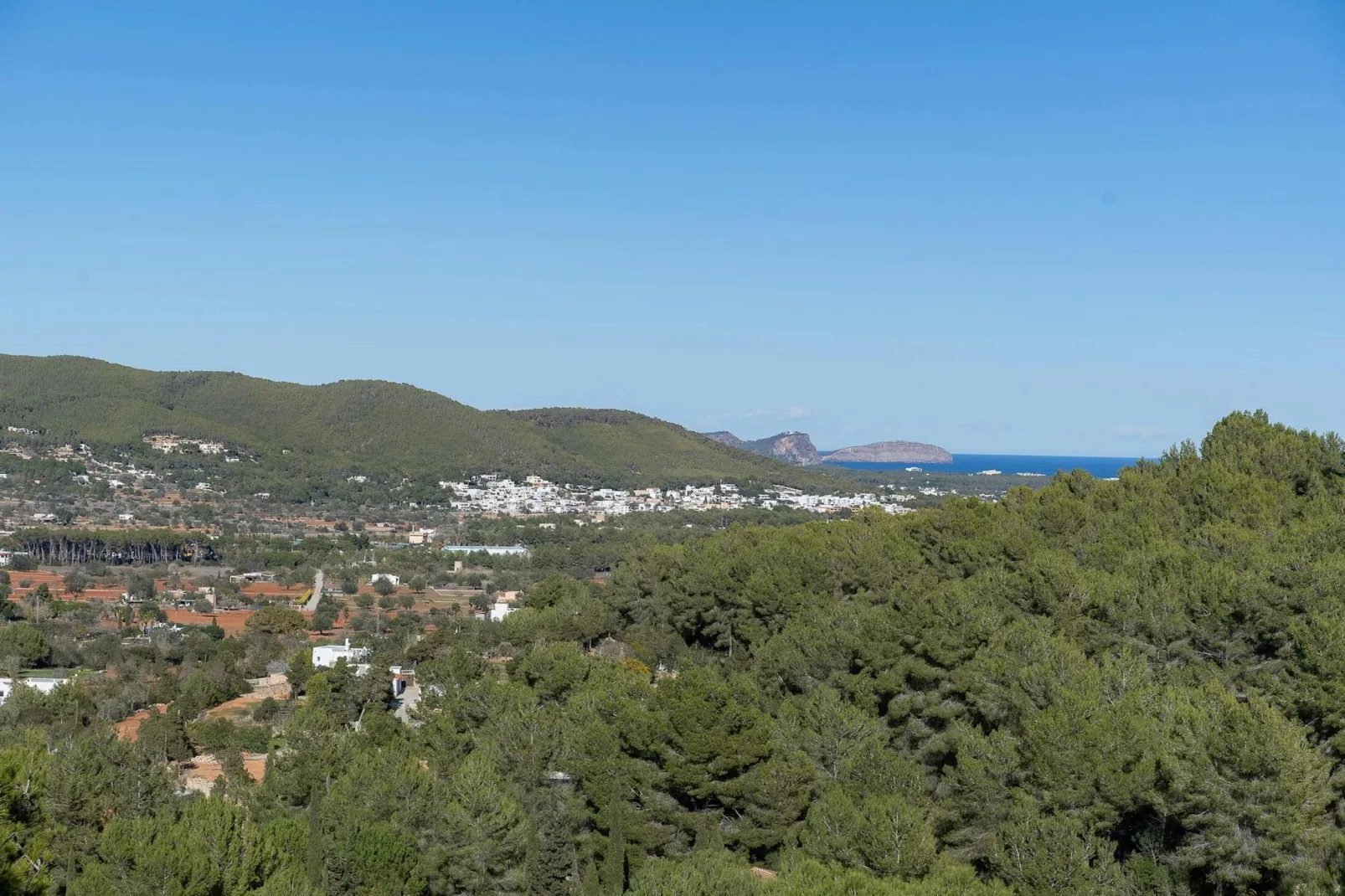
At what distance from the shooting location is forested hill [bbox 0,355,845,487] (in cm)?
10131

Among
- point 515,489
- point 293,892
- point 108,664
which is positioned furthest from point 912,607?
point 515,489

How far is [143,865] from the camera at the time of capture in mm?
13555

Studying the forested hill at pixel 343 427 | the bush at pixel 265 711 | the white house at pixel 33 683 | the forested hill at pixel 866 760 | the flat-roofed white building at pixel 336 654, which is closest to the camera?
the forested hill at pixel 866 760

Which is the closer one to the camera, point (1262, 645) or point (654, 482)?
point (1262, 645)

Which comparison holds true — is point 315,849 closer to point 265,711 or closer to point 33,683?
point 265,711

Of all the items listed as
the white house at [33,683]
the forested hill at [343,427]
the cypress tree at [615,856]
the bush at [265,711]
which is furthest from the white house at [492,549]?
the cypress tree at [615,856]

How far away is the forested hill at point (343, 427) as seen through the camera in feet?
332

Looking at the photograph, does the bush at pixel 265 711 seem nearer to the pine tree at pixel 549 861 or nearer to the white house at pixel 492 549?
the pine tree at pixel 549 861

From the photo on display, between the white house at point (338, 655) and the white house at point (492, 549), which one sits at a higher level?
the white house at point (492, 549)

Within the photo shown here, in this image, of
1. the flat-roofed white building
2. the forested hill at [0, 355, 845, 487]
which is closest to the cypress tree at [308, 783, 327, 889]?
the flat-roofed white building

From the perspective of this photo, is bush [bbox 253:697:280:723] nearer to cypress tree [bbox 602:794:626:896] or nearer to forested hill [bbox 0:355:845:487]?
cypress tree [bbox 602:794:626:896]

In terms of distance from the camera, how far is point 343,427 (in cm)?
11244

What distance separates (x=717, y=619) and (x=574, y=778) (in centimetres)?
1318

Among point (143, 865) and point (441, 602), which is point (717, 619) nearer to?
point (143, 865)
